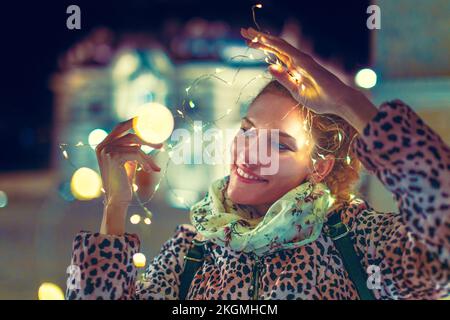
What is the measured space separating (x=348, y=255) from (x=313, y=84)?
1.85 ft

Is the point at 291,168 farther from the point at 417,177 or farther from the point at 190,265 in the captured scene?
the point at 417,177

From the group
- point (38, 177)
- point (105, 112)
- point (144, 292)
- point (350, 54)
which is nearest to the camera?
point (144, 292)

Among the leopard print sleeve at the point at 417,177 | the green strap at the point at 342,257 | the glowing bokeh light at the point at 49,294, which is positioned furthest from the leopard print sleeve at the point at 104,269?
the leopard print sleeve at the point at 417,177

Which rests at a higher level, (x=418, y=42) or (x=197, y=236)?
(x=418, y=42)

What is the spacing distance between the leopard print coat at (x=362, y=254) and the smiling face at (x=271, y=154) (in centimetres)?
20

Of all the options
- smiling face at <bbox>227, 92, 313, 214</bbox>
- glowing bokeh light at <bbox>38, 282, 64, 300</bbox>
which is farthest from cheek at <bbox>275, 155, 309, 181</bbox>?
glowing bokeh light at <bbox>38, 282, 64, 300</bbox>

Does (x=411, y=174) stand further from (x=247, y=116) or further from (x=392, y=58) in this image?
(x=392, y=58)

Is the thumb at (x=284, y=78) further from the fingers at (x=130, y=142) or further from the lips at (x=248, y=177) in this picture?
the fingers at (x=130, y=142)

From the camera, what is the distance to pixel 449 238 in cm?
205

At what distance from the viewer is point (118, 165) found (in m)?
2.46

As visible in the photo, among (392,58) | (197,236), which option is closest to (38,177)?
(392,58)

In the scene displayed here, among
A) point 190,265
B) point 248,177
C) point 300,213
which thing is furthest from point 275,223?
point 190,265

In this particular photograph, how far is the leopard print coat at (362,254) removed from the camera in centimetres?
207

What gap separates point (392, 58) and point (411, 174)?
4.48 metres
